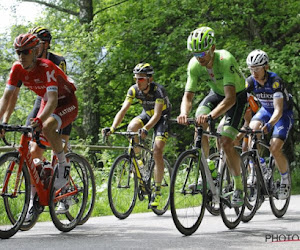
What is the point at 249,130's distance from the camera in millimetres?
9539

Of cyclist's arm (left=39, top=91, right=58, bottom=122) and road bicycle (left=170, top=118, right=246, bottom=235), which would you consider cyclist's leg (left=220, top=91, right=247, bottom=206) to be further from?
cyclist's arm (left=39, top=91, right=58, bottom=122)

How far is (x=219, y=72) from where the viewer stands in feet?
28.3

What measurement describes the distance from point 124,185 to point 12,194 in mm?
3326

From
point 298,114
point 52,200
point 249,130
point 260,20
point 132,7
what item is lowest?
point 52,200

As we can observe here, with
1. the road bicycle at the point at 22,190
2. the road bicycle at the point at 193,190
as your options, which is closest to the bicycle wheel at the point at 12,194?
the road bicycle at the point at 22,190

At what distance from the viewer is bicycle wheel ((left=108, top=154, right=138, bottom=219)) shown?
1005 cm

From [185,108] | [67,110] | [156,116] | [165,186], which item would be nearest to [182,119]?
[185,108]

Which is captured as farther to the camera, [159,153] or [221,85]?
[159,153]

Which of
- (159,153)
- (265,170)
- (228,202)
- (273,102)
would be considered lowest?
(228,202)

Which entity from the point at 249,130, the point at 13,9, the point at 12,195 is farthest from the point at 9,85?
the point at 13,9

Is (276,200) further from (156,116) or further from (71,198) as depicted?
(71,198)

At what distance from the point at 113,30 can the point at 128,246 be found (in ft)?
59.7

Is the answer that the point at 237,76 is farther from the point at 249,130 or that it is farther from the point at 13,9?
the point at 13,9

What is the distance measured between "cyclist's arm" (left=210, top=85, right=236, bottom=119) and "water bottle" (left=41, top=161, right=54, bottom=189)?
1.97 meters
